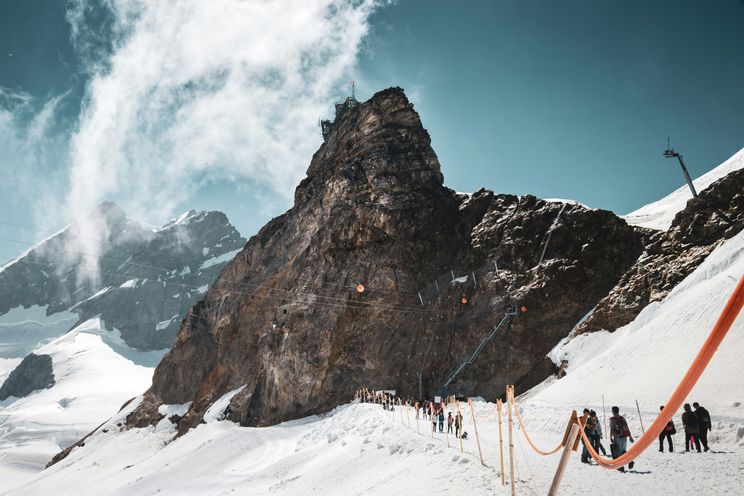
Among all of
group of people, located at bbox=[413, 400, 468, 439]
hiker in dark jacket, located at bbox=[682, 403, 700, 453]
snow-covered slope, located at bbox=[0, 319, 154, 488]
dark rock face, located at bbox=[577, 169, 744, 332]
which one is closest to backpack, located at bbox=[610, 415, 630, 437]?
hiker in dark jacket, located at bbox=[682, 403, 700, 453]

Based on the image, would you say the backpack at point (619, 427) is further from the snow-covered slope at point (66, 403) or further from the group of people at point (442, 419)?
the snow-covered slope at point (66, 403)

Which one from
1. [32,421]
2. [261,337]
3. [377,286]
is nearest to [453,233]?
[377,286]

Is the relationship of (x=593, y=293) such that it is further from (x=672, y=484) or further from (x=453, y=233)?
(x=672, y=484)

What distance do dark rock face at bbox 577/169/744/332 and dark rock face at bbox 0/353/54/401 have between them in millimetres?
188166

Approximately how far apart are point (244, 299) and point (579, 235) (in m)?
41.0

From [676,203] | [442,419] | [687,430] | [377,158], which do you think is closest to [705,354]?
[687,430]

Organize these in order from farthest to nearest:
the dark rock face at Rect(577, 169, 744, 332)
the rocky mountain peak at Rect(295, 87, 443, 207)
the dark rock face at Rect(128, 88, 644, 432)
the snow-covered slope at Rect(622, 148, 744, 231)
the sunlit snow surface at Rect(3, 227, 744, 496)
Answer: the rocky mountain peak at Rect(295, 87, 443, 207) → the snow-covered slope at Rect(622, 148, 744, 231) → the dark rock face at Rect(128, 88, 644, 432) → the dark rock face at Rect(577, 169, 744, 332) → the sunlit snow surface at Rect(3, 227, 744, 496)

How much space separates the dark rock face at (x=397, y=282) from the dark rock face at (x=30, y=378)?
145 meters

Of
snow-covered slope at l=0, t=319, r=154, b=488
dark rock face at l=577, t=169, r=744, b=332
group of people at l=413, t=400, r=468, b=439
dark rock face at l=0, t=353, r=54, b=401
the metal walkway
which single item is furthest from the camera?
dark rock face at l=0, t=353, r=54, b=401

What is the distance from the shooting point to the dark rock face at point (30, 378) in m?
166

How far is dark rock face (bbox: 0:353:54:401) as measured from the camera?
165625 mm

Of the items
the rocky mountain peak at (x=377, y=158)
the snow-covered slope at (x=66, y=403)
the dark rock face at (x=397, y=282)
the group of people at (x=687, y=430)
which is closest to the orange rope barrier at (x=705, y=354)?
the group of people at (x=687, y=430)

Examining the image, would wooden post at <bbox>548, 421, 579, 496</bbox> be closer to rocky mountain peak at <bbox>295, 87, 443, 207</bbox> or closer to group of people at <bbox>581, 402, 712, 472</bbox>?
group of people at <bbox>581, 402, 712, 472</bbox>

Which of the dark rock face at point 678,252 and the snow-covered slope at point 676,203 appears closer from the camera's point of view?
the dark rock face at point 678,252
